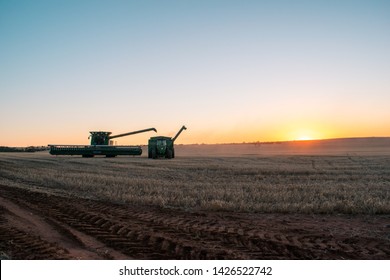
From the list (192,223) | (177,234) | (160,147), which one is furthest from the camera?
(160,147)

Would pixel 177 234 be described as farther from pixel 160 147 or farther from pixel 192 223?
pixel 160 147

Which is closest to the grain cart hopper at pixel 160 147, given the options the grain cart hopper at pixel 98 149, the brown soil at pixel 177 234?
the grain cart hopper at pixel 98 149

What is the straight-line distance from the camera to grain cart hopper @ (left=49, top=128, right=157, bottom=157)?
50.7m

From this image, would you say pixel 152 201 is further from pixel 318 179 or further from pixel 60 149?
pixel 60 149

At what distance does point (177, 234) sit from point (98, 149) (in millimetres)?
43886

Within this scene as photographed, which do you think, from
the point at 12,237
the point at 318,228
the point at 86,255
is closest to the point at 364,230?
the point at 318,228

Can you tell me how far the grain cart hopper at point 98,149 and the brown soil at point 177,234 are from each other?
128 feet

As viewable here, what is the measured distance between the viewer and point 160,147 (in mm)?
49375

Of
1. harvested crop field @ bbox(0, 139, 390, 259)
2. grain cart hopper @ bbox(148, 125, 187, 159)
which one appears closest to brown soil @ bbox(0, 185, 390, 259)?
harvested crop field @ bbox(0, 139, 390, 259)

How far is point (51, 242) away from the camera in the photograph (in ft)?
25.3

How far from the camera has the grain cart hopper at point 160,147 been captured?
162 ft

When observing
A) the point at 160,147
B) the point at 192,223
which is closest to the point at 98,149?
the point at 160,147

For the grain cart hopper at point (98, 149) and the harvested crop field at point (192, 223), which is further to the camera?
the grain cart hopper at point (98, 149)

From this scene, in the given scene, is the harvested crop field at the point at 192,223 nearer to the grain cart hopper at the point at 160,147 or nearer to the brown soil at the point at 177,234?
the brown soil at the point at 177,234
